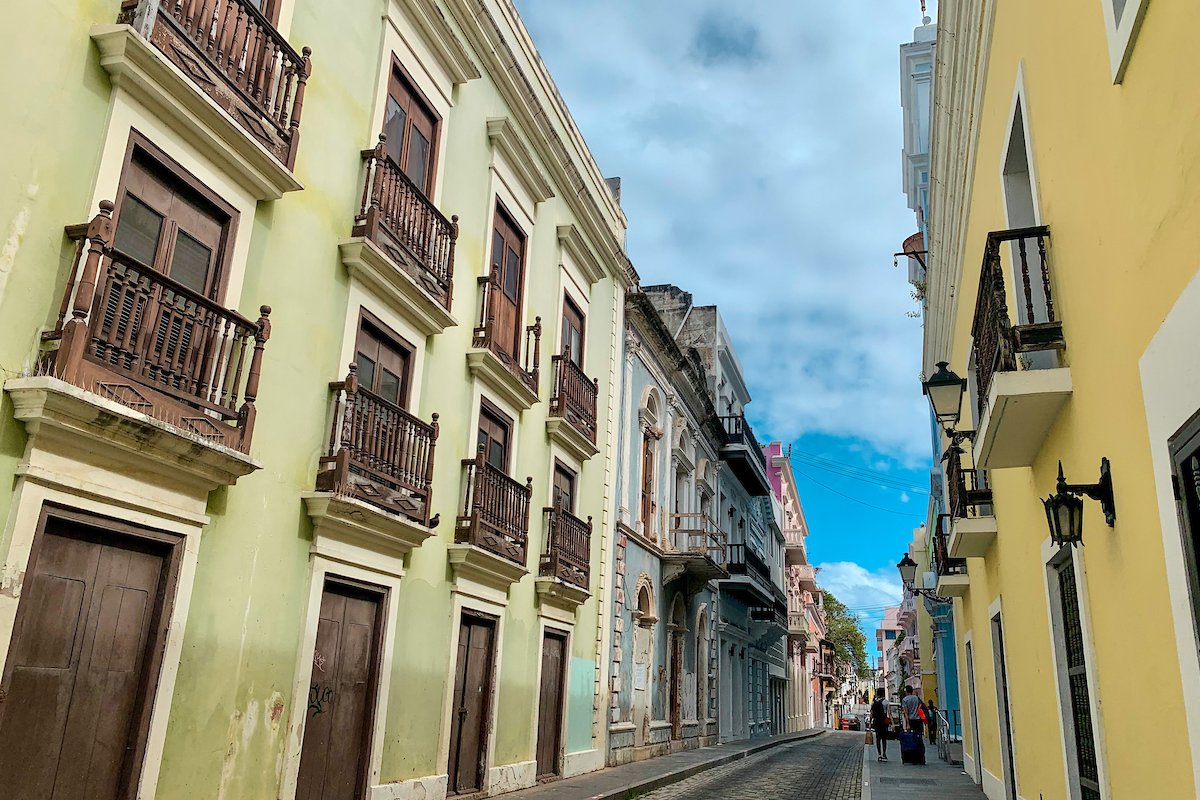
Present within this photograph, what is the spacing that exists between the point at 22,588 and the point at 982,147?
7.87 m

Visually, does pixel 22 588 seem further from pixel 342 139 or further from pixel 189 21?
pixel 342 139

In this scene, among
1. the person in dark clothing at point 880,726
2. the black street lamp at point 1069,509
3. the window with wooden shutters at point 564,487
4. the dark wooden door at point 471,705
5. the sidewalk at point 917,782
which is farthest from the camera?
the person in dark clothing at point 880,726

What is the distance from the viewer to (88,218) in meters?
6.05

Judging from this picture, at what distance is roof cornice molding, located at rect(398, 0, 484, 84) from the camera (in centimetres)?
1038

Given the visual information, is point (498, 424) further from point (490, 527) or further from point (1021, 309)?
point (1021, 309)

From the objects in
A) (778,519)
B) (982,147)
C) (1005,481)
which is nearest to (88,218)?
(982,147)

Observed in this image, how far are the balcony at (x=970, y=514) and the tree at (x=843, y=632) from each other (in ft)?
206

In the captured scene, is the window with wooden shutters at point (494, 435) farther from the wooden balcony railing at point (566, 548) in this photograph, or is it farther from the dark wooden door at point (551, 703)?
the dark wooden door at point (551, 703)

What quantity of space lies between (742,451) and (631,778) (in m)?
14.3

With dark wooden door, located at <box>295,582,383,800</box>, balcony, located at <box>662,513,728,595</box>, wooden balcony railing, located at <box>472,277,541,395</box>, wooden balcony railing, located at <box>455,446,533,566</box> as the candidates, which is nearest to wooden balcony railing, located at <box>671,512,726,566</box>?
balcony, located at <box>662,513,728,595</box>

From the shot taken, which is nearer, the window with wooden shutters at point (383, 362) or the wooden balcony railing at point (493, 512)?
the window with wooden shutters at point (383, 362)

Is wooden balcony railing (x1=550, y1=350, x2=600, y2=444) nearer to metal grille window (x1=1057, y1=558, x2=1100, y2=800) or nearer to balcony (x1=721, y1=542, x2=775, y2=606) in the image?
metal grille window (x1=1057, y1=558, x2=1100, y2=800)

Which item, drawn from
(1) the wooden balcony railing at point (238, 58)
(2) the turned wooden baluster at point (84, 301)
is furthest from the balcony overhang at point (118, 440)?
(1) the wooden balcony railing at point (238, 58)

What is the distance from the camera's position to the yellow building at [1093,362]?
314cm
